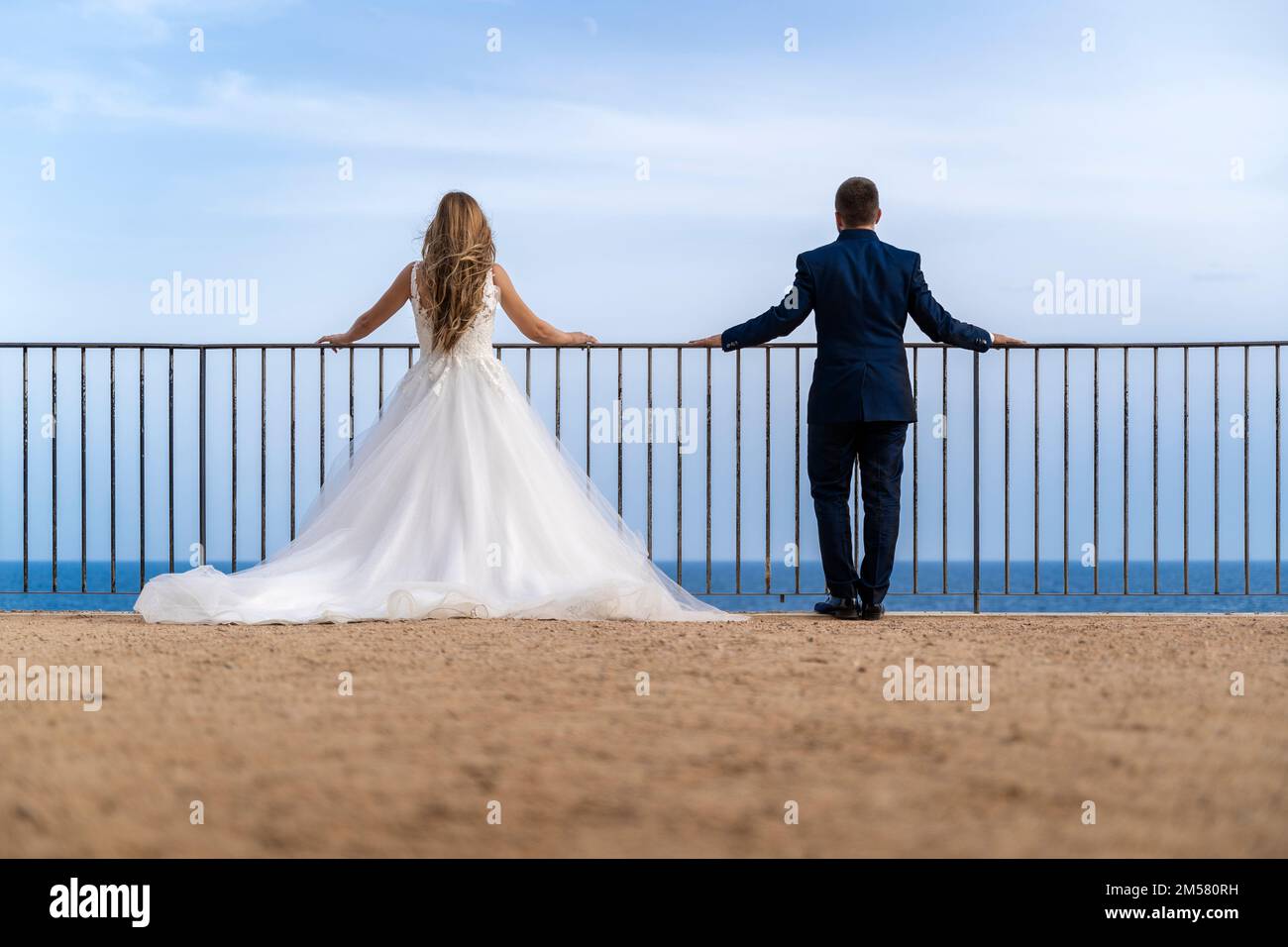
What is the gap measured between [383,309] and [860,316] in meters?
2.05

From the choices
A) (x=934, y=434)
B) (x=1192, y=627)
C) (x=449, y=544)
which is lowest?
(x=1192, y=627)

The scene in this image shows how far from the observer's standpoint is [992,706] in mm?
2727

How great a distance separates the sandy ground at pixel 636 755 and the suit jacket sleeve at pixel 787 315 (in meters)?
1.60

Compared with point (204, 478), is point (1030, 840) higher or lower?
lower

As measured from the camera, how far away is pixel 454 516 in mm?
4840

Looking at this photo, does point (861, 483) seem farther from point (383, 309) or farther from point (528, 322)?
point (383, 309)

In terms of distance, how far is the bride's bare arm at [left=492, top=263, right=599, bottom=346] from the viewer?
16.7 ft

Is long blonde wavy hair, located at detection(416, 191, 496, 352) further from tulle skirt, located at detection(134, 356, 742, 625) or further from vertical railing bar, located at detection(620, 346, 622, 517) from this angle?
vertical railing bar, located at detection(620, 346, 622, 517)

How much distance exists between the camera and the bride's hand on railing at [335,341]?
546 cm

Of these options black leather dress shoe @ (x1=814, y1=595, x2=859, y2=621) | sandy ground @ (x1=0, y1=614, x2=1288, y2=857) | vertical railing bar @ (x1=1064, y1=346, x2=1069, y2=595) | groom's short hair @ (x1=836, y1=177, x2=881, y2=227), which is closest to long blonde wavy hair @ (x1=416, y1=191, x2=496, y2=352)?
groom's short hair @ (x1=836, y1=177, x2=881, y2=227)

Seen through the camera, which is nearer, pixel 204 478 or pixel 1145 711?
pixel 1145 711

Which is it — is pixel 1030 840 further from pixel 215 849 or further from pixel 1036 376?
pixel 1036 376
